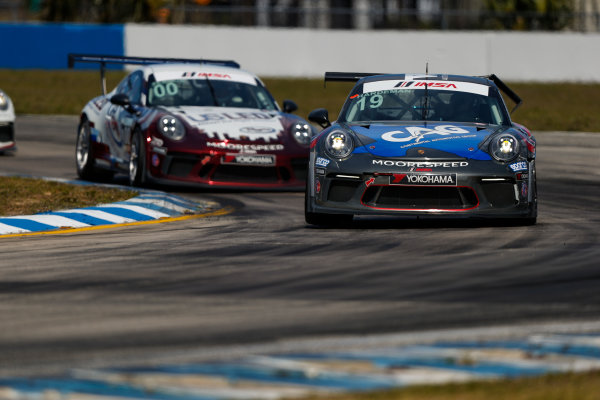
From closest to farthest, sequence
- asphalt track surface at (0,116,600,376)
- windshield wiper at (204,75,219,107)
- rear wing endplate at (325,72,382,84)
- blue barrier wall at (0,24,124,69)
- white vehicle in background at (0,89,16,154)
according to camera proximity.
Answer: asphalt track surface at (0,116,600,376), rear wing endplate at (325,72,382,84), windshield wiper at (204,75,219,107), white vehicle in background at (0,89,16,154), blue barrier wall at (0,24,124,69)

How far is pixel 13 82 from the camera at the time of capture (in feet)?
114

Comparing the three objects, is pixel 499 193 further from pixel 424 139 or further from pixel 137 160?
pixel 137 160

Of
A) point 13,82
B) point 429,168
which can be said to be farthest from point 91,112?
point 13,82

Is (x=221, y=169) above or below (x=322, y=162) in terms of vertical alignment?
below

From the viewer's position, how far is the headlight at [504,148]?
10086 millimetres

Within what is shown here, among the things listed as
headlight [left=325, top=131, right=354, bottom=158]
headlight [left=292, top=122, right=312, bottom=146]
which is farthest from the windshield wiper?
headlight [left=325, top=131, right=354, bottom=158]

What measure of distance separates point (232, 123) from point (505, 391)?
377 inches

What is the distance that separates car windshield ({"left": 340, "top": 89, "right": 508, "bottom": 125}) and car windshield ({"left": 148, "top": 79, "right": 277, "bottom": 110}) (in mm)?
3687

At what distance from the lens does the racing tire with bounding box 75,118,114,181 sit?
51.1ft

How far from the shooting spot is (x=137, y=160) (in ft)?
46.3

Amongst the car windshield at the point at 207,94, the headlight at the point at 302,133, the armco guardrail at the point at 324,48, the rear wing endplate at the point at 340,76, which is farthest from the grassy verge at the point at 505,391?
the armco guardrail at the point at 324,48

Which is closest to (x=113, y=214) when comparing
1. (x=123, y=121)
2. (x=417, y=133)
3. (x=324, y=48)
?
(x=417, y=133)

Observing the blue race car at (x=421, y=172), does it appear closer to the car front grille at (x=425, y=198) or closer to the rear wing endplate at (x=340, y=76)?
the car front grille at (x=425, y=198)

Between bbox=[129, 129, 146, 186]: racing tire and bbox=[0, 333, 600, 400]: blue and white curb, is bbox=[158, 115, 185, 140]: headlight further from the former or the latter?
bbox=[0, 333, 600, 400]: blue and white curb
